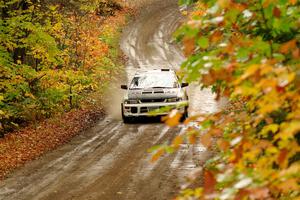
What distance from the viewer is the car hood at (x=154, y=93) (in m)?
15.9

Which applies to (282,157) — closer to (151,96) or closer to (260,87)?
(260,87)

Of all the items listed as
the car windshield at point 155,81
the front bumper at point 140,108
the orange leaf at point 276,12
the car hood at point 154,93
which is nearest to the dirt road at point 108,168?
the front bumper at point 140,108

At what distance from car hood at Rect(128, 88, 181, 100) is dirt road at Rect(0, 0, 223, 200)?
92cm

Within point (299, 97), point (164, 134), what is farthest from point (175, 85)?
point (299, 97)

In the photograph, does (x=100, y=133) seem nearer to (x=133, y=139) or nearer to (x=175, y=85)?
(x=133, y=139)

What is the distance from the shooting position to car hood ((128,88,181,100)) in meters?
15.9

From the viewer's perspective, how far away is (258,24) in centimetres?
358

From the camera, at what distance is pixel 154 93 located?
16.2 meters

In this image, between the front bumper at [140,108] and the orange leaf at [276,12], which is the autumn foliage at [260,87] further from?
the front bumper at [140,108]

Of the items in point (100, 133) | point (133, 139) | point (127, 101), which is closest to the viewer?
point (133, 139)

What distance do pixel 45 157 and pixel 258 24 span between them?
33.2 ft

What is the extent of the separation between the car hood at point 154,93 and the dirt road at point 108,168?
92 centimetres

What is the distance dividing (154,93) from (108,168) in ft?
17.7

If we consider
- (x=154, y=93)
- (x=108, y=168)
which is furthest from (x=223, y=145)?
(x=154, y=93)
